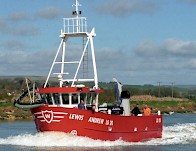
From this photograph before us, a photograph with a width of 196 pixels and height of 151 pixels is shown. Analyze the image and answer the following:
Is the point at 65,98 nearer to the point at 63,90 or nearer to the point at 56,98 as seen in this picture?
the point at 56,98

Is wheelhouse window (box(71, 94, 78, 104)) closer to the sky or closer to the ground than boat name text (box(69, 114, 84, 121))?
closer to the sky

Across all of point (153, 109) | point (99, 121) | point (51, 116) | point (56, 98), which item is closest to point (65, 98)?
point (56, 98)

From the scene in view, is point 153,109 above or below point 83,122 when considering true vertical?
below

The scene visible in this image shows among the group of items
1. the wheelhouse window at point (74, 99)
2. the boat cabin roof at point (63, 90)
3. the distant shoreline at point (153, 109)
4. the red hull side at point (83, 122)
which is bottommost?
the distant shoreline at point (153, 109)

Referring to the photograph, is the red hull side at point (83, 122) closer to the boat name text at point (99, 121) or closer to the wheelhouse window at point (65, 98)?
the boat name text at point (99, 121)

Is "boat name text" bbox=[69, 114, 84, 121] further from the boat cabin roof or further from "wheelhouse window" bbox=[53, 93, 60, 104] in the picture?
"wheelhouse window" bbox=[53, 93, 60, 104]

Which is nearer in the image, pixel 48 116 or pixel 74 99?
pixel 48 116

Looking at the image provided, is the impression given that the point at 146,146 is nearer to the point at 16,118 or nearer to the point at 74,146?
the point at 74,146

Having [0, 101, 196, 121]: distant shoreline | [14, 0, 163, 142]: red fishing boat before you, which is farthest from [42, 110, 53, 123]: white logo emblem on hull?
[0, 101, 196, 121]: distant shoreline

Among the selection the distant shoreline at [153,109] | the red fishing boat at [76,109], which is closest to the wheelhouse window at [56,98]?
the red fishing boat at [76,109]

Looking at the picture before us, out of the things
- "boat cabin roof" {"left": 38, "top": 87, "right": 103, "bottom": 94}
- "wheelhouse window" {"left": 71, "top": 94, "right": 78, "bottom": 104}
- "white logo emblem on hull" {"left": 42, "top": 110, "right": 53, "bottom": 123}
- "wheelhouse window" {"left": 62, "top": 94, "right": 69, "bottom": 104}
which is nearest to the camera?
"white logo emblem on hull" {"left": 42, "top": 110, "right": 53, "bottom": 123}

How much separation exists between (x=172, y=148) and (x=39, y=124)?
813 cm

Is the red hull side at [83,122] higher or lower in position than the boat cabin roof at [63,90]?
lower

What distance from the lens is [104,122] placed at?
38.8 metres
